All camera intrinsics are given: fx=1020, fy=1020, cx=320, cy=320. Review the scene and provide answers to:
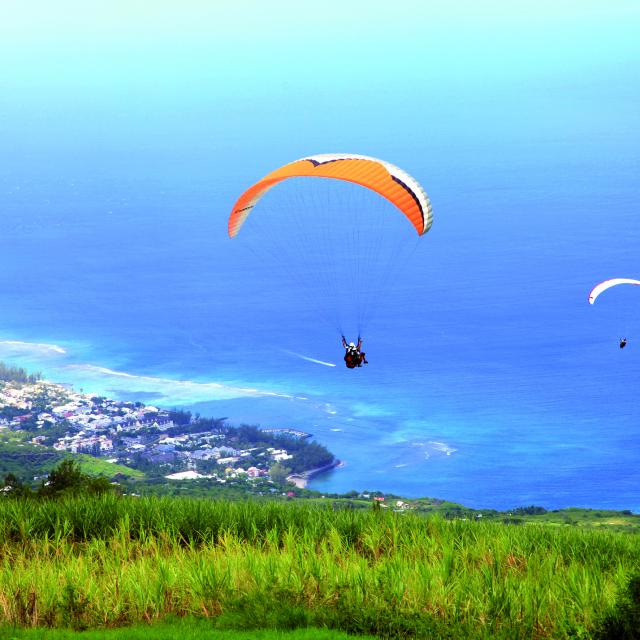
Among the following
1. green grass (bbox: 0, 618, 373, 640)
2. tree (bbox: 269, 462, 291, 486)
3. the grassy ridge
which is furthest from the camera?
tree (bbox: 269, 462, 291, 486)

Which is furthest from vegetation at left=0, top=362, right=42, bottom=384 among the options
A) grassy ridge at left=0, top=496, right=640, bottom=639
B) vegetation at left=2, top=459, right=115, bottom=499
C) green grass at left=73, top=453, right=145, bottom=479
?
grassy ridge at left=0, top=496, right=640, bottom=639

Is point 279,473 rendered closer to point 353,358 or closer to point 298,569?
point 353,358

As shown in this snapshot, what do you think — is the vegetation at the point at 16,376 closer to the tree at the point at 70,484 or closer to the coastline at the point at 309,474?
the coastline at the point at 309,474

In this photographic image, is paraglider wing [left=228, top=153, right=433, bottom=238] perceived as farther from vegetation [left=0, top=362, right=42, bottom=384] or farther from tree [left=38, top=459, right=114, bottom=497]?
vegetation [left=0, top=362, right=42, bottom=384]

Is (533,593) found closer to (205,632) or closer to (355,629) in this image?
(355,629)

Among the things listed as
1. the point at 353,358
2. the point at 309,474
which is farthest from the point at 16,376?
the point at 353,358

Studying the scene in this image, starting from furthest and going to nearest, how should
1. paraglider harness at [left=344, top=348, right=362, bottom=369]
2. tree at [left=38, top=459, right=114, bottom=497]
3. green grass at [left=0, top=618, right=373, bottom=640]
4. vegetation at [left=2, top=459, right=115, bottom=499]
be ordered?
paraglider harness at [left=344, top=348, right=362, bottom=369] < tree at [left=38, top=459, right=114, bottom=497] < vegetation at [left=2, top=459, right=115, bottom=499] < green grass at [left=0, top=618, right=373, bottom=640]

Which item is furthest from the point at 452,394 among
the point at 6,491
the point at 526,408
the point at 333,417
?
the point at 6,491

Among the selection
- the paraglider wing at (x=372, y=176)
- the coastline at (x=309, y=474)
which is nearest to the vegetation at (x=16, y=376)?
the coastline at (x=309, y=474)
